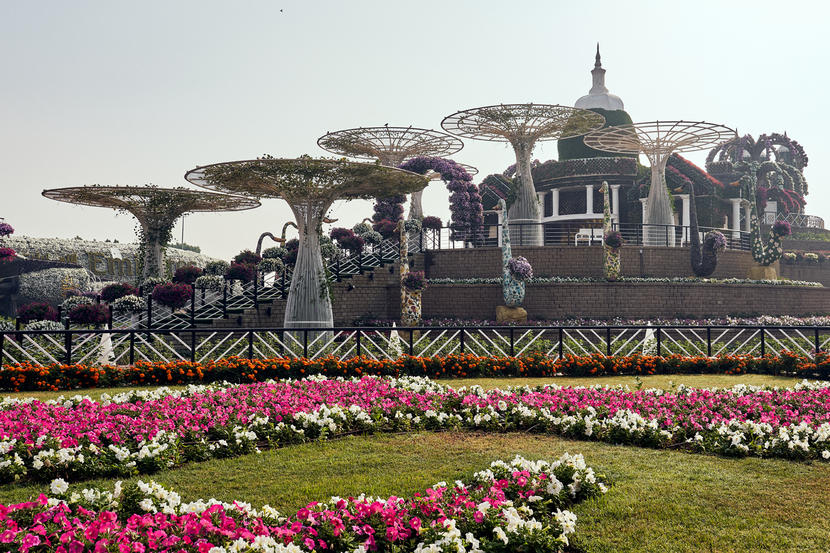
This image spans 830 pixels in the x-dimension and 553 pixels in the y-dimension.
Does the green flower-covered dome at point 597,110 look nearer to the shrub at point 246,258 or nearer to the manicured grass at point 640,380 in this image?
the shrub at point 246,258

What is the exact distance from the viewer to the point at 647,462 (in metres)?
7.61

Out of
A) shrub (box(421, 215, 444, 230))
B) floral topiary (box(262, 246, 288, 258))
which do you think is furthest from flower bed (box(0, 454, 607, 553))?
shrub (box(421, 215, 444, 230))

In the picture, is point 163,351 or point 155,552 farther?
point 163,351

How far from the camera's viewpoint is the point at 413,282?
997 inches

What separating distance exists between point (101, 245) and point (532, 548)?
119 feet

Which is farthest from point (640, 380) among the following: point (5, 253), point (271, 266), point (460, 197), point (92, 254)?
point (92, 254)

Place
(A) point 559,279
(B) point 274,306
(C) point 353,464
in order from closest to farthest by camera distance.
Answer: (C) point 353,464, (B) point 274,306, (A) point 559,279

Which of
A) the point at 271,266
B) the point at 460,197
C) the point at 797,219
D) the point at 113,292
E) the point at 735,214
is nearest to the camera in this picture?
the point at 113,292

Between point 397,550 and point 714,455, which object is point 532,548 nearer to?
point 397,550

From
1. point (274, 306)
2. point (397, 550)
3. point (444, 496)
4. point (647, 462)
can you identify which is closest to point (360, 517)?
point (397, 550)

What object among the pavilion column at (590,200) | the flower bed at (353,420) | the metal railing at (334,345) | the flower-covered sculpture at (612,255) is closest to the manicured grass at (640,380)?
the metal railing at (334,345)

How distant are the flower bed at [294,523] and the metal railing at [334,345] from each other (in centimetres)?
860

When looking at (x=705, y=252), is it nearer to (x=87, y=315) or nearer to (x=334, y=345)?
(x=334, y=345)

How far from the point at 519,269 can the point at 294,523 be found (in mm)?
21718
